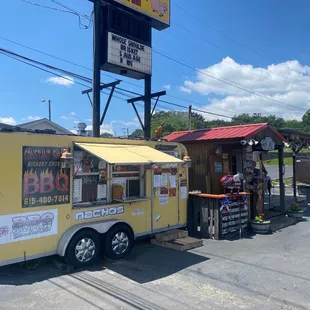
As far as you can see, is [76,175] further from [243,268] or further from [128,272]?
[243,268]

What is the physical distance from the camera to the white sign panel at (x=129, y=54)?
966 centimetres

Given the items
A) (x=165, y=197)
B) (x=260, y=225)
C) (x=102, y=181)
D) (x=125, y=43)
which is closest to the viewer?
(x=102, y=181)

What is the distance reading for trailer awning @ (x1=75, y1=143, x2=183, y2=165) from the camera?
6.18 meters

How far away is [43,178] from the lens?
5.98 meters

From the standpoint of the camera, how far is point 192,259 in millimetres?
6711

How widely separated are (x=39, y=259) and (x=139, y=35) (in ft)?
24.8

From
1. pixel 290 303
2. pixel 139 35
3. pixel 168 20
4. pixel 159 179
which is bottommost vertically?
pixel 290 303

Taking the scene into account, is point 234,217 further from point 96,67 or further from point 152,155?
point 96,67

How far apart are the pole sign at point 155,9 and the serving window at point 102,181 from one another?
553 centimetres

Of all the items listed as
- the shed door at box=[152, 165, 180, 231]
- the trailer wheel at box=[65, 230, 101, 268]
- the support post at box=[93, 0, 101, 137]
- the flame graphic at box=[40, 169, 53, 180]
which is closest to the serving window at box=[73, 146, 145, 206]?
the shed door at box=[152, 165, 180, 231]

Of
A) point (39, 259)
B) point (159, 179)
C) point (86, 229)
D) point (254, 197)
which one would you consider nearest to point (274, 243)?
point (254, 197)

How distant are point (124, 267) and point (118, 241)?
72cm

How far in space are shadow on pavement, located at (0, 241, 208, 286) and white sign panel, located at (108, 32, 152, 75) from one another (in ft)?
19.0

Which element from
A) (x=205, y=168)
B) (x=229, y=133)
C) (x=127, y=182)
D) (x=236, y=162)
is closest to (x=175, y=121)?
(x=236, y=162)
